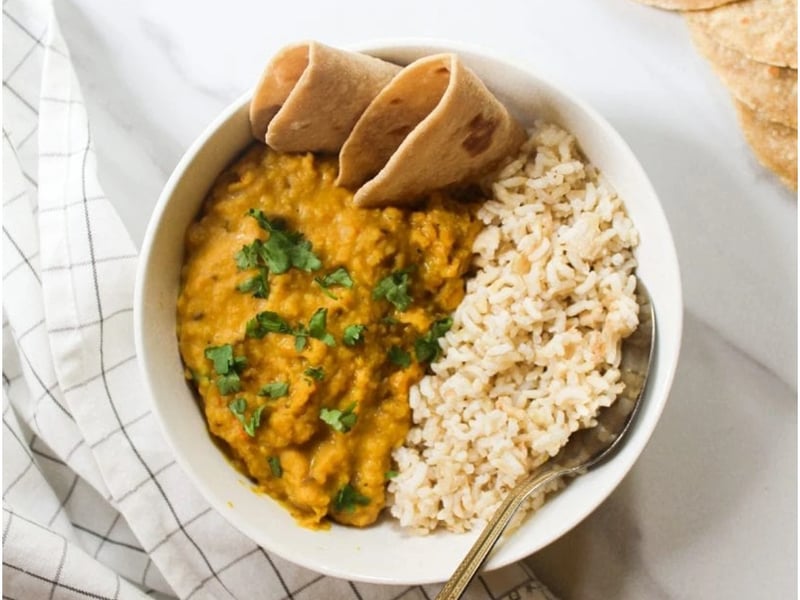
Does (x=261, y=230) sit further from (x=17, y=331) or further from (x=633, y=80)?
(x=633, y=80)

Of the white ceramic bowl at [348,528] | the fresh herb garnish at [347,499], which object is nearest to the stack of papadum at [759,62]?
the white ceramic bowl at [348,528]

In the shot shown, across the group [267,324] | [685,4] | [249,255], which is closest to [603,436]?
[267,324]

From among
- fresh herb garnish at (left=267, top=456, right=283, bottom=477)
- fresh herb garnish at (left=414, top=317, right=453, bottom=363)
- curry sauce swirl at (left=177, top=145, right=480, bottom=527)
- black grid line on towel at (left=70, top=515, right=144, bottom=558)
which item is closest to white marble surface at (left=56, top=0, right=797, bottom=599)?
curry sauce swirl at (left=177, top=145, right=480, bottom=527)

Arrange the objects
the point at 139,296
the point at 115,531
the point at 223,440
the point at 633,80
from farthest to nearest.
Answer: the point at 115,531
the point at 633,80
the point at 223,440
the point at 139,296

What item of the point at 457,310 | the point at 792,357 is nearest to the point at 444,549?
the point at 457,310

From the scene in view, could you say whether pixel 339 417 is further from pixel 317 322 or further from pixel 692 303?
pixel 692 303
